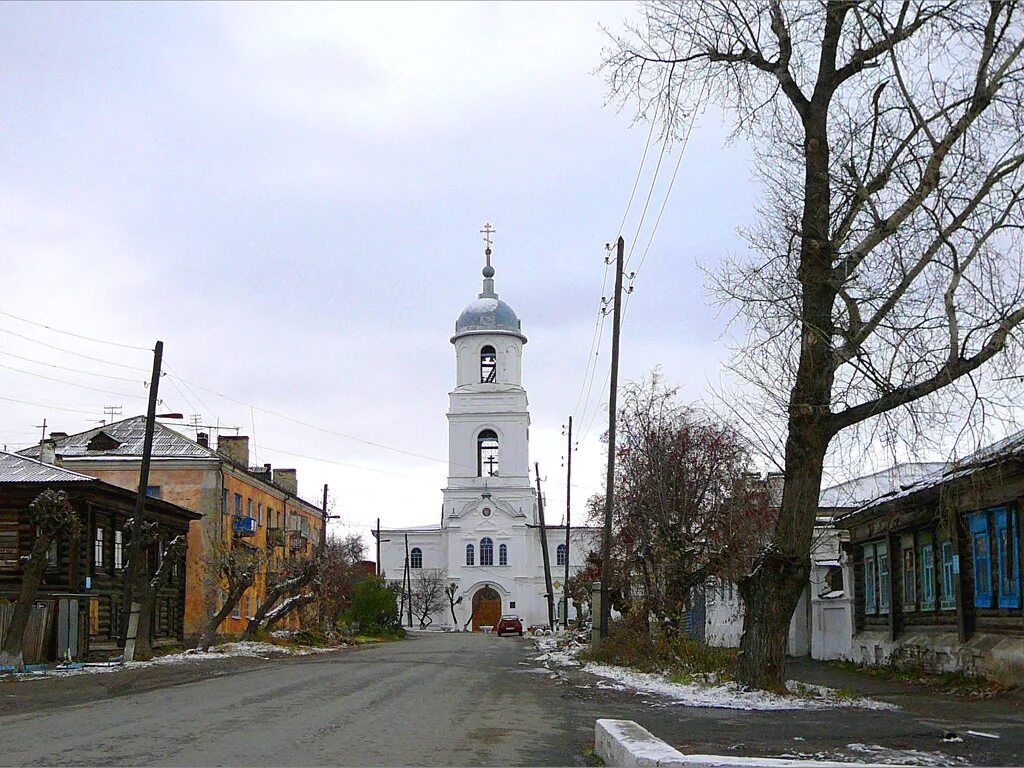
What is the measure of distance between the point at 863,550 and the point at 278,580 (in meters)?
25.6

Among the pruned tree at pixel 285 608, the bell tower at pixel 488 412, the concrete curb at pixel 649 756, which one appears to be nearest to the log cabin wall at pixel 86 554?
the pruned tree at pixel 285 608

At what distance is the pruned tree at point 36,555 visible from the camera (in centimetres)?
2722

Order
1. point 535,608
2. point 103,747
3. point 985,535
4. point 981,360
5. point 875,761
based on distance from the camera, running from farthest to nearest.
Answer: point 535,608
point 985,535
point 981,360
point 103,747
point 875,761

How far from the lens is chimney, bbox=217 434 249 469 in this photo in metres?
55.6

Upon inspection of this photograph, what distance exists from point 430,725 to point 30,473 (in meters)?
22.9

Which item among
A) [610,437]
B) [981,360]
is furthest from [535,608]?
[981,360]

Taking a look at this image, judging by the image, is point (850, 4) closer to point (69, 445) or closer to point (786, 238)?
point (786, 238)

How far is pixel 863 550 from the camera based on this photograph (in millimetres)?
28219

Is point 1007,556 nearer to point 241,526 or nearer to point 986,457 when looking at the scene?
point 986,457

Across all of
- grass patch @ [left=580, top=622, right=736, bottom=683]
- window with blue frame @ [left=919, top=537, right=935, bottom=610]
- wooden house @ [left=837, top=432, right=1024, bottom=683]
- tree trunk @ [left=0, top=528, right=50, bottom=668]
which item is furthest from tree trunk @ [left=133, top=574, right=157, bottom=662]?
window with blue frame @ [left=919, top=537, right=935, bottom=610]

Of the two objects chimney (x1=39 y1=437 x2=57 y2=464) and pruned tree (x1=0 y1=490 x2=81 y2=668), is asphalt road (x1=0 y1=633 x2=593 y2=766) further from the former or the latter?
chimney (x1=39 y1=437 x2=57 y2=464)

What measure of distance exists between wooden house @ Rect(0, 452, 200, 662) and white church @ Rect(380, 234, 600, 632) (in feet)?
157

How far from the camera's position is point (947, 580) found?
71.7 ft

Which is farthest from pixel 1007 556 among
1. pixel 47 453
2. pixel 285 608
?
pixel 47 453
